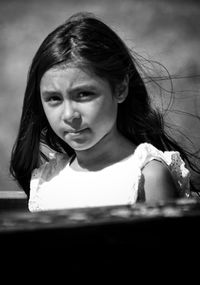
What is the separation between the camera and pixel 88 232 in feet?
1.39

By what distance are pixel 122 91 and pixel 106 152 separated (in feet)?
0.50

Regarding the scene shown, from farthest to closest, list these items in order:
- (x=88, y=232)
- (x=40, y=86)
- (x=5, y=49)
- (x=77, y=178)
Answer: (x=5, y=49), (x=77, y=178), (x=40, y=86), (x=88, y=232)

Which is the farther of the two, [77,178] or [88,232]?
[77,178]

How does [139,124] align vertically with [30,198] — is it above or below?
above

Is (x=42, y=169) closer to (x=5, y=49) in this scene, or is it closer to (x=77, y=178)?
(x=77, y=178)

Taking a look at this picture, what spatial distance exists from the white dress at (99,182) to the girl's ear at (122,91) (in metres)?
0.12

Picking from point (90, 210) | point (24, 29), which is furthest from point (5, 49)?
point (90, 210)

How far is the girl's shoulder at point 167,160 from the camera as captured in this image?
1.21 meters

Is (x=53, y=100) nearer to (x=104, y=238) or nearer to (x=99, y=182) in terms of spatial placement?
(x=99, y=182)

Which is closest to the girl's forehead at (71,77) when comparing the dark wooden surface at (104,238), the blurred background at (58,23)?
the dark wooden surface at (104,238)

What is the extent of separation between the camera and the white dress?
3.98 feet

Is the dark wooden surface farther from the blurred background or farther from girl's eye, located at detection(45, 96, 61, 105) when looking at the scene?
the blurred background

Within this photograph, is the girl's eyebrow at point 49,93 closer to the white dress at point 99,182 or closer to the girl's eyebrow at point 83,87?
the girl's eyebrow at point 83,87

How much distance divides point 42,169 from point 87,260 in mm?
993
